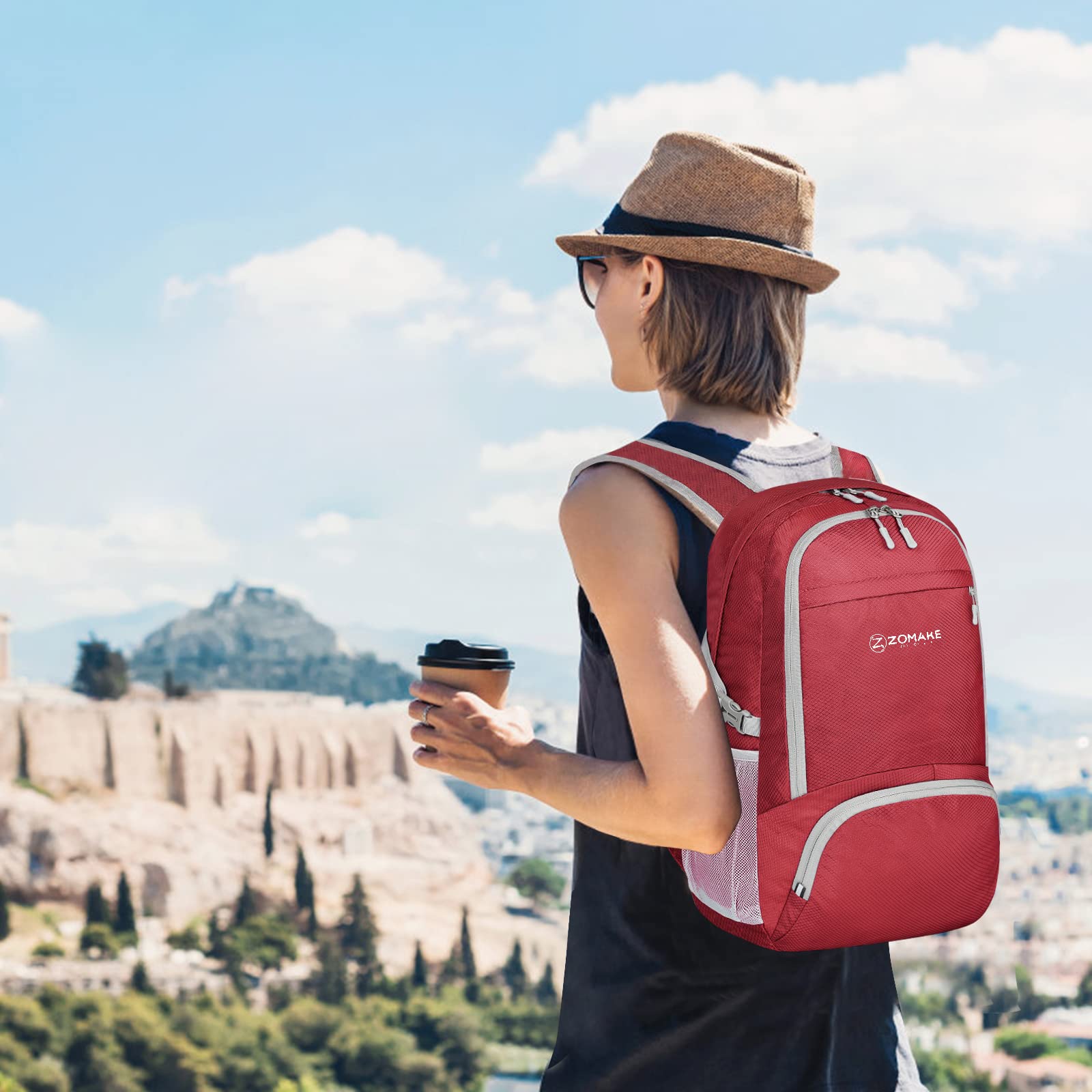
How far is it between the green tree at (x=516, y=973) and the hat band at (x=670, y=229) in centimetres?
3468

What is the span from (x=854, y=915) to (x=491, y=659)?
0.30 m

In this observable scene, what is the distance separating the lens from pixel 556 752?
2.96ft

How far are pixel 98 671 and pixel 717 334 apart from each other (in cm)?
3768

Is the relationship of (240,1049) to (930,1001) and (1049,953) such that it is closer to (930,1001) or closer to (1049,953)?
(930,1001)

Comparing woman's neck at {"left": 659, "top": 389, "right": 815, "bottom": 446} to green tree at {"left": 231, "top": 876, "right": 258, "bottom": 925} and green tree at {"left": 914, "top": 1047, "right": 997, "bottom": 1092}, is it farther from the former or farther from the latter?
green tree at {"left": 231, "top": 876, "right": 258, "bottom": 925}

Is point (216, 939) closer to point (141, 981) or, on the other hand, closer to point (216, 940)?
point (216, 940)

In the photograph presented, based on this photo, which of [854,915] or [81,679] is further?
[81,679]

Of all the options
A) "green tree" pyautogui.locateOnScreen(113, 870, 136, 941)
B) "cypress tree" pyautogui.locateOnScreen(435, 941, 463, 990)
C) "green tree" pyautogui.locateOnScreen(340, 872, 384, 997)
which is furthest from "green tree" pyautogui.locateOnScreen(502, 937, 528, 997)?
"green tree" pyautogui.locateOnScreen(113, 870, 136, 941)

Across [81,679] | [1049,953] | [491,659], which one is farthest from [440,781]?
[491,659]

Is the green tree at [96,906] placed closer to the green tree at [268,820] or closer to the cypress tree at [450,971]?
the green tree at [268,820]

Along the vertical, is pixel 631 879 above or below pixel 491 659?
below

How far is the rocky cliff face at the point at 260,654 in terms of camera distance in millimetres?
53844

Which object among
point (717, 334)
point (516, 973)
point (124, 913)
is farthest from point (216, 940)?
point (717, 334)

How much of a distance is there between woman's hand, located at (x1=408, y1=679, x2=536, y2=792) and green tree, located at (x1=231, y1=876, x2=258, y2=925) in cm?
3555
